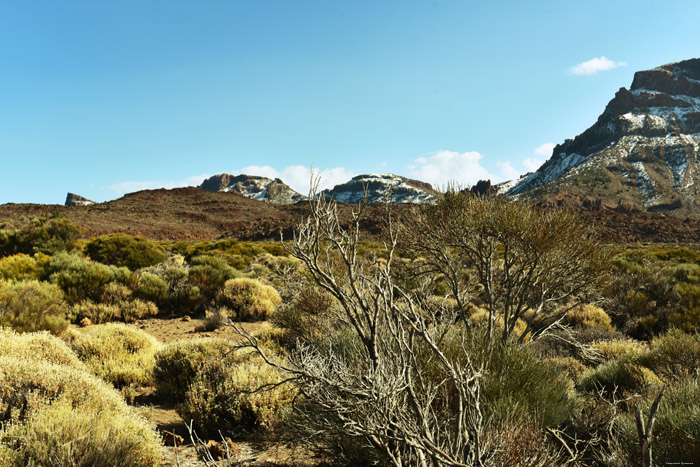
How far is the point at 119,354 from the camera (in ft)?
21.7

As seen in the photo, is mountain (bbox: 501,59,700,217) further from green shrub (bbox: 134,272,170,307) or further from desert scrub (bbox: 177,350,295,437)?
desert scrub (bbox: 177,350,295,437)

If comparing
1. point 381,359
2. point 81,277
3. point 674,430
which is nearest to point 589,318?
point 674,430

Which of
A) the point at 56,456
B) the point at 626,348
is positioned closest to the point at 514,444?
the point at 56,456

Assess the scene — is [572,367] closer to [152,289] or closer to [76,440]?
[76,440]

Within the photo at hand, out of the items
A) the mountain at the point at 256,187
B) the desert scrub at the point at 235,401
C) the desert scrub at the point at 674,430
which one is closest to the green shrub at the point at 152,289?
the desert scrub at the point at 235,401

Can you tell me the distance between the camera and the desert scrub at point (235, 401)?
467cm

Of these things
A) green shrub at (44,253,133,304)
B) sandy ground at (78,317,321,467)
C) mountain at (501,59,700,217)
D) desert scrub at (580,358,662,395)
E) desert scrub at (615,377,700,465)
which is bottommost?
desert scrub at (580,358,662,395)

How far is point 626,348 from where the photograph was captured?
7672 millimetres

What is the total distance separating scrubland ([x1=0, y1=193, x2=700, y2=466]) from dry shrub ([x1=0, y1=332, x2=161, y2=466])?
2cm

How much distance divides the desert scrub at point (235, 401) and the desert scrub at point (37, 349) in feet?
5.83

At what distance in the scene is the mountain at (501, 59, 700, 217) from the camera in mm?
86500

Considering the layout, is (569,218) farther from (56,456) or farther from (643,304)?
(643,304)

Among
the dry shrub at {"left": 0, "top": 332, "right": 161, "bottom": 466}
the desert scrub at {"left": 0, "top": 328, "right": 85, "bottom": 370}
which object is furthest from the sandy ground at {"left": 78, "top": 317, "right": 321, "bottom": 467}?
the desert scrub at {"left": 0, "top": 328, "right": 85, "bottom": 370}

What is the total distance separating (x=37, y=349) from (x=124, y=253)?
12333 millimetres
